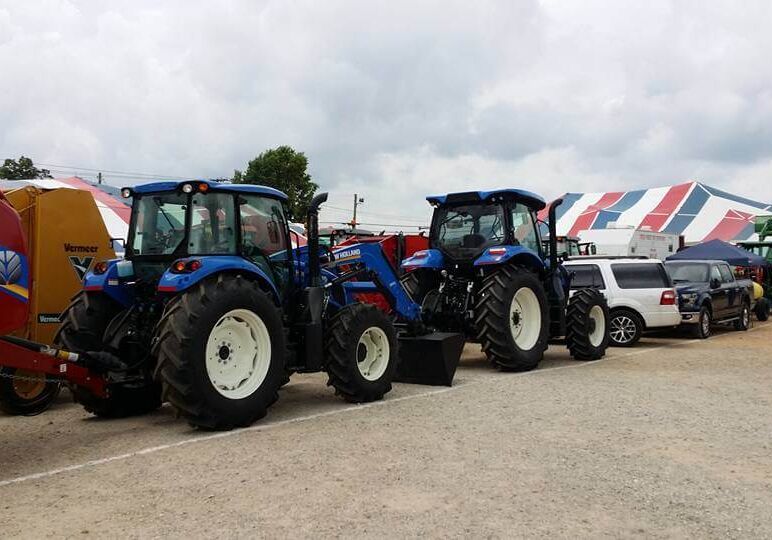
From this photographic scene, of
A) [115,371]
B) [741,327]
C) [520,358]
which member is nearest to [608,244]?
[741,327]

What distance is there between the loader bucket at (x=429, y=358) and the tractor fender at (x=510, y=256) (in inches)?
54.6

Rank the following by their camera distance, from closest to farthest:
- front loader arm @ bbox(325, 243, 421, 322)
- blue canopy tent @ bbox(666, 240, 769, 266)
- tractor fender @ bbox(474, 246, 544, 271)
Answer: front loader arm @ bbox(325, 243, 421, 322)
tractor fender @ bbox(474, 246, 544, 271)
blue canopy tent @ bbox(666, 240, 769, 266)

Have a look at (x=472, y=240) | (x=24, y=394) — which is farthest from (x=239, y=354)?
(x=472, y=240)

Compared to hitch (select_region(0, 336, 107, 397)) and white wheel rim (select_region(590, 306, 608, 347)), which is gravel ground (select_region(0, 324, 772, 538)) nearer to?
hitch (select_region(0, 336, 107, 397))

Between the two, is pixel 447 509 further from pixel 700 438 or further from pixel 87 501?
pixel 700 438

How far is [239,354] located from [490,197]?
17.2 feet

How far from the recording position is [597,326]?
37.8 feet

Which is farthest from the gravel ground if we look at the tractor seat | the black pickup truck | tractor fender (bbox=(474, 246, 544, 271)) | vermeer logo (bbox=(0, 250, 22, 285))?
the black pickup truck

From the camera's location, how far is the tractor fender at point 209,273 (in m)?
5.97

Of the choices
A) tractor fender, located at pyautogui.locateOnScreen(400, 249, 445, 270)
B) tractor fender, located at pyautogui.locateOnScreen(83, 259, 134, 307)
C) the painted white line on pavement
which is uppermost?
tractor fender, located at pyautogui.locateOnScreen(400, 249, 445, 270)

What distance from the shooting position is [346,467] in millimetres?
5070

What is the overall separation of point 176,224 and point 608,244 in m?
20.3

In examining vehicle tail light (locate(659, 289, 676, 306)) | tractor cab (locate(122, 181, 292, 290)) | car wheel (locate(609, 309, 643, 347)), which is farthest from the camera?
car wheel (locate(609, 309, 643, 347))

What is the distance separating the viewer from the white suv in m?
13.1
